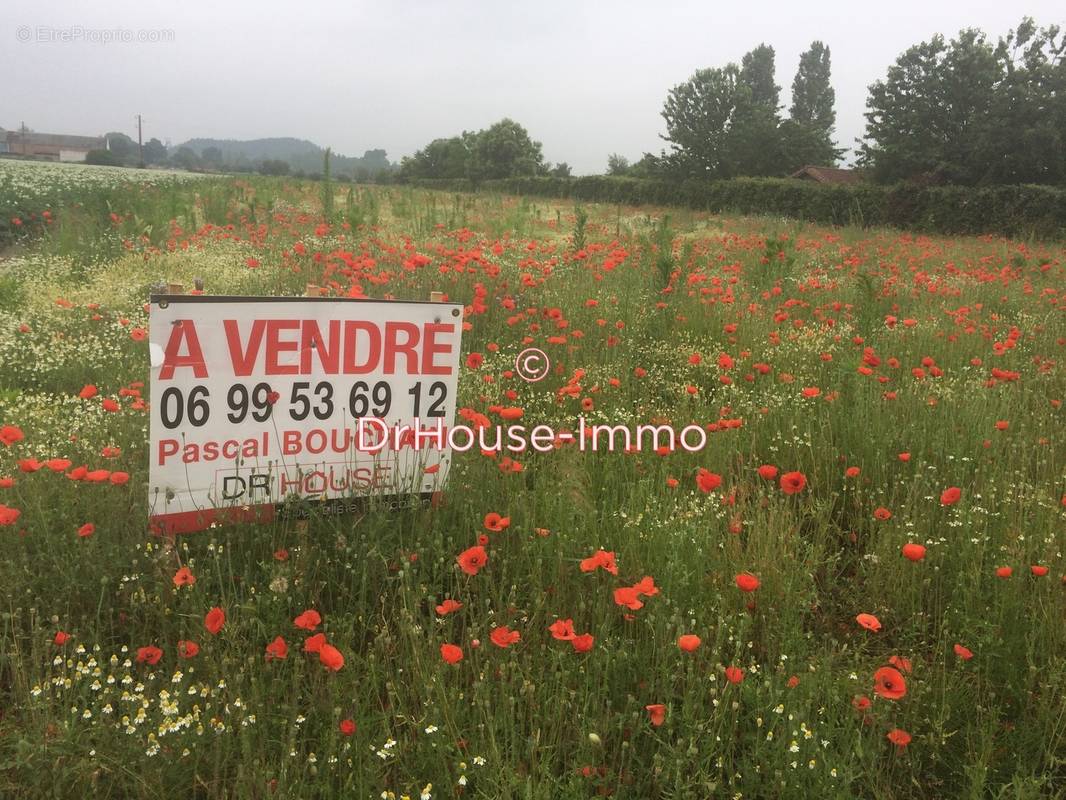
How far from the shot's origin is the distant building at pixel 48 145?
225 ft

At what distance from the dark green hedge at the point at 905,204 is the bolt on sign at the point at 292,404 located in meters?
12.7

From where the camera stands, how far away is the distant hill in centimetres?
6233

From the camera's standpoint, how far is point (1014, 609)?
2.11 meters

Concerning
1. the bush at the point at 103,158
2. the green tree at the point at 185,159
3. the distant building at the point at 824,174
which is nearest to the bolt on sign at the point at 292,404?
the distant building at the point at 824,174

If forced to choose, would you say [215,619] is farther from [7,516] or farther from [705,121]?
[705,121]

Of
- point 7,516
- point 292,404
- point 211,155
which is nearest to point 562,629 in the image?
point 292,404

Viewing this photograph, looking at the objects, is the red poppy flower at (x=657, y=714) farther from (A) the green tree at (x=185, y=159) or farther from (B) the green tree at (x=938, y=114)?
(A) the green tree at (x=185, y=159)

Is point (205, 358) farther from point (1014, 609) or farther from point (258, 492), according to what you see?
point (1014, 609)

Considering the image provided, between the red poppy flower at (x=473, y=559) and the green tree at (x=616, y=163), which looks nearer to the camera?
the red poppy flower at (x=473, y=559)

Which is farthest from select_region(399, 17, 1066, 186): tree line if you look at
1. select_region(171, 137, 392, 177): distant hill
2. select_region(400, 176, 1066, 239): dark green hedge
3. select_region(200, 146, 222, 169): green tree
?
select_region(200, 146, 222, 169): green tree

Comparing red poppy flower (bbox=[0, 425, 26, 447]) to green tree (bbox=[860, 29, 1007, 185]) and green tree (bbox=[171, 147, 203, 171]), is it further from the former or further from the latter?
green tree (bbox=[171, 147, 203, 171])

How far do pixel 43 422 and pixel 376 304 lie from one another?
6.89ft

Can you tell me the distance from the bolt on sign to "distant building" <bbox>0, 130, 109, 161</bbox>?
79280 millimetres

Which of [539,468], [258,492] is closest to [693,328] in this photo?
[539,468]
